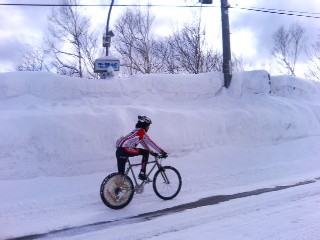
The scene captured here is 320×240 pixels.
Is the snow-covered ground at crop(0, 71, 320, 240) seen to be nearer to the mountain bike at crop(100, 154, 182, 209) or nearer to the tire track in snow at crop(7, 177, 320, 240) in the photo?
the tire track in snow at crop(7, 177, 320, 240)

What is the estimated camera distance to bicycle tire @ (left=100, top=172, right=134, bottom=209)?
26.8 ft

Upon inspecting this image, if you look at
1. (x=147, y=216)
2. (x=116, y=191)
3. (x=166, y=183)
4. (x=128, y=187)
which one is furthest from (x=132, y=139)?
(x=147, y=216)

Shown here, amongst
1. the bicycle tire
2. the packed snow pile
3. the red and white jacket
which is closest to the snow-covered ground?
the packed snow pile

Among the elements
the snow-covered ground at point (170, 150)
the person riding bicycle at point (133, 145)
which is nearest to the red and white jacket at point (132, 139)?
the person riding bicycle at point (133, 145)

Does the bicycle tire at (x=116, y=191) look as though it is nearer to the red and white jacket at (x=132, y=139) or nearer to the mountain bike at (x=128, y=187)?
the mountain bike at (x=128, y=187)

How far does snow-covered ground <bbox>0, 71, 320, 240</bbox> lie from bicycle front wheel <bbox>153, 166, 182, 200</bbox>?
0.67 ft

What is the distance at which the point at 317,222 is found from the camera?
6273 millimetres

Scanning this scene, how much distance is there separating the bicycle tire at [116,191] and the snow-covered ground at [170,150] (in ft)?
0.64

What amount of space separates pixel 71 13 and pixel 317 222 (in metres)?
26.8

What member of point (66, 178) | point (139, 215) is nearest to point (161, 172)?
point (139, 215)

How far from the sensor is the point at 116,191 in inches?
327

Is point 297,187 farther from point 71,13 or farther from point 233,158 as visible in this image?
point 71,13

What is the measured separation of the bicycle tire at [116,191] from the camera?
8180 mm

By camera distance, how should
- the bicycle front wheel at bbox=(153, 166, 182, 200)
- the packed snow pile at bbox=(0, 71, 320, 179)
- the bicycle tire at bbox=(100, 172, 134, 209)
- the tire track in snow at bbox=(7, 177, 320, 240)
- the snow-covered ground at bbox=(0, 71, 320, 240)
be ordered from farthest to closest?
1. the packed snow pile at bbox=(0, 71, 320, 179)
2. the bicycle front wheel at bbox=(153, 166, 182, 200)
3. the bicycle tire at bbox=(100, 172, 134, 209)
4. the snow-covered ground at bbox=(0, 71, 320, 240)
5. the tire track in snow at bbox=(7, 177, 320, 240)
